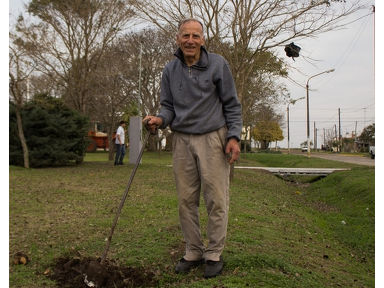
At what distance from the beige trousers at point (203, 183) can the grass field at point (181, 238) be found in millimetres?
251

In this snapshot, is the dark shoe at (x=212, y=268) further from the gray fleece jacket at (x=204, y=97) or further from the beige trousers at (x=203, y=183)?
the gray fleece jacket at (x=204, y=97)

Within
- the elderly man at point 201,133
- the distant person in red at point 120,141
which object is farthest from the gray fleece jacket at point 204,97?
the distant person in red at point 120,141

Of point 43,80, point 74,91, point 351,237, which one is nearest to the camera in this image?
point 351,237

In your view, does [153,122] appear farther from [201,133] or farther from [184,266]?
[184,266]

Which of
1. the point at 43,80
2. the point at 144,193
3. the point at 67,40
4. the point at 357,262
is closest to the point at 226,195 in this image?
the point at 357,262

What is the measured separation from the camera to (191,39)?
324cm

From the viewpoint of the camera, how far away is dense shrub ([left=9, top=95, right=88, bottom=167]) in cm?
1515

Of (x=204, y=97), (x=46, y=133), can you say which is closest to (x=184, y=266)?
(x=204, y=97)

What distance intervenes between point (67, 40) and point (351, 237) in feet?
49.9

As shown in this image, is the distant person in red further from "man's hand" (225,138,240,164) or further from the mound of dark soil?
"man's hand" (225,138,240,164)

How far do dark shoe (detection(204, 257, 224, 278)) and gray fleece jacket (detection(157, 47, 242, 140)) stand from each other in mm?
1014

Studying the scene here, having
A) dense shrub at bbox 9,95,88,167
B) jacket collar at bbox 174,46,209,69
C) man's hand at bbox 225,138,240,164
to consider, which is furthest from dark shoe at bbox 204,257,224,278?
dense shrub at bbox 9,95,88,167

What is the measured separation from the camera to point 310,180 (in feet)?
47.8

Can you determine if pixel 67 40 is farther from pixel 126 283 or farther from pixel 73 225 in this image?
pixel 126 283
